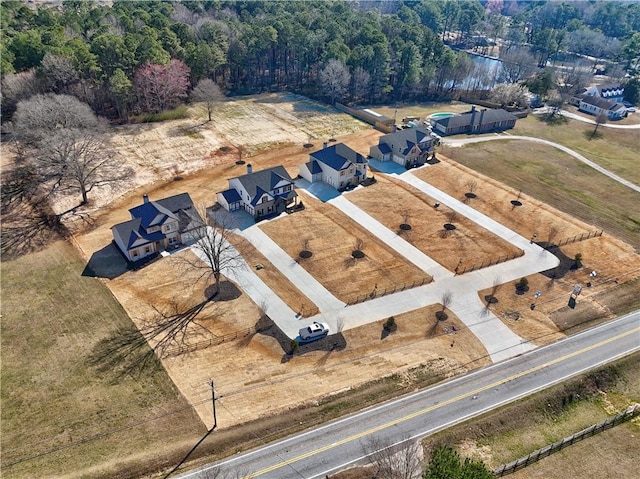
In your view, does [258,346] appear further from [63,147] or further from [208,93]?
[208,93]

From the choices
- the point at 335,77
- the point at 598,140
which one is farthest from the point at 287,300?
the point at 598,140

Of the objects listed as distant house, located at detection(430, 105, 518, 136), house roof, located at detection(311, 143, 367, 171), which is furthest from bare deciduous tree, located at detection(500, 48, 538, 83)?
house roof, located at detection(311, 143, 367, 171)

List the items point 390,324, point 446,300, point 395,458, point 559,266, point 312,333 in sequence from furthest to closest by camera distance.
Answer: point 559,266, point 446,300, point 390,324, point 312,333, point 395,458

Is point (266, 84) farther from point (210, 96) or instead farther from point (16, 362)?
point (16, 362)

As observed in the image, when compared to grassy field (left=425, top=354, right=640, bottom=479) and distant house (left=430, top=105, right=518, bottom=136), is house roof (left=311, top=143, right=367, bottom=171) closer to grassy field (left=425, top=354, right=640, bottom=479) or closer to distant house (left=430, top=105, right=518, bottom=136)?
distant house (left=430, top=105, right=518, bottom=136)

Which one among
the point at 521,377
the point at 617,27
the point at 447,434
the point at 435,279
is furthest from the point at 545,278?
the point at 617,27

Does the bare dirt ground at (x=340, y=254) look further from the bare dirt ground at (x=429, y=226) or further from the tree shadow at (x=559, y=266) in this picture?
the tree shadow at (x=559, y=266)
